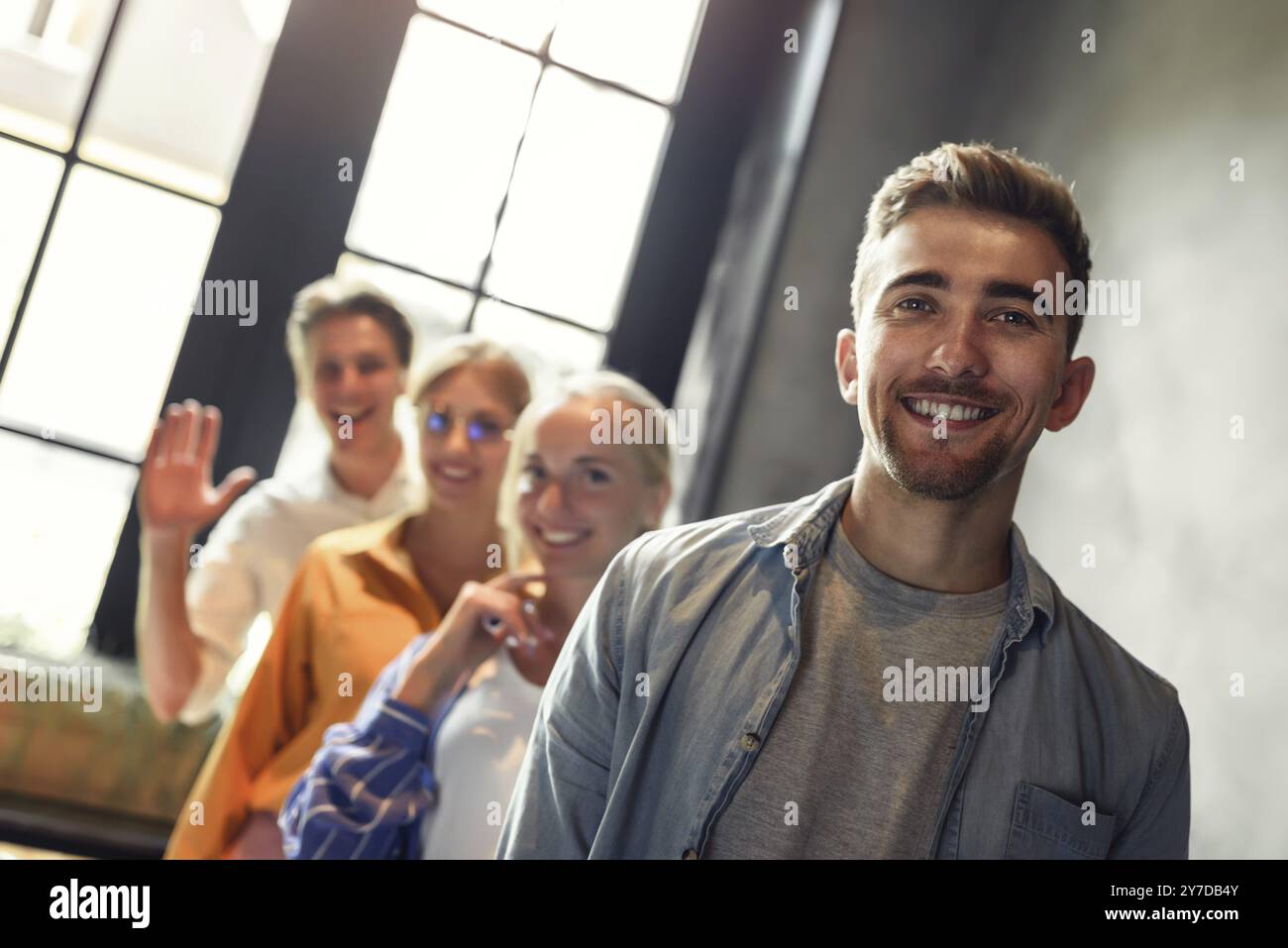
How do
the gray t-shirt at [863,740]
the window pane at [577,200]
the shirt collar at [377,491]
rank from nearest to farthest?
the gray t-shirt at [863,740] < the shirt collar at [377,491] < the window pane at [577,200]

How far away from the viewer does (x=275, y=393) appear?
2.17 meters

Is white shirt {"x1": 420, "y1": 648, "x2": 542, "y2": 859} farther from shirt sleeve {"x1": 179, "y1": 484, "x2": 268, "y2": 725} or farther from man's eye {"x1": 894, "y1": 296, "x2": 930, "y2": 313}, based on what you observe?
shirt sleeve {"x1": 179, "y1": 484, "x2": 268, "y2": 725}

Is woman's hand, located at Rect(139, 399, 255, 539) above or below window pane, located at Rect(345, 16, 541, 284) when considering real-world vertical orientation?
below

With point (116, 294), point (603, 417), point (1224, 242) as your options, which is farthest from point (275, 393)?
point (1224, 242)

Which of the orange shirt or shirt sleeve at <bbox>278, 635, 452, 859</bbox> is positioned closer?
shirt sleeve at <bbox>278, 635, 452, 859</bbox>

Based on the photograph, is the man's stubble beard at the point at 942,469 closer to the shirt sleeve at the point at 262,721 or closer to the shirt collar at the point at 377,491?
the shirt sleeve at the point at 262,721

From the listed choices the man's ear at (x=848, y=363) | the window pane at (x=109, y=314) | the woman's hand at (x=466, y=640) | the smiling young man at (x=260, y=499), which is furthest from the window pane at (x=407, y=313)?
the man's ear at (x=848, y=363)

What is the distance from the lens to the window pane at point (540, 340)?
7.62ft

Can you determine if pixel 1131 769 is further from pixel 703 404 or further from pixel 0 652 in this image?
pixel 0 652

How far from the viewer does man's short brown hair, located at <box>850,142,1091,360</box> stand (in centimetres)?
100

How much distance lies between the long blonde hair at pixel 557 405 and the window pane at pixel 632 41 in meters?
1.13

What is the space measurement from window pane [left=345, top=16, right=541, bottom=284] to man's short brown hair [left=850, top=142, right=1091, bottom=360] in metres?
1.42

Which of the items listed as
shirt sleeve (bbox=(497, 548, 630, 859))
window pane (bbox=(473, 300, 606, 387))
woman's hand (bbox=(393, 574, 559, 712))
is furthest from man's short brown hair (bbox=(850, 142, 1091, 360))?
window pane (bbox=(473, 300, 606, 387))

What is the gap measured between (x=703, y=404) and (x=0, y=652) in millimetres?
1414
